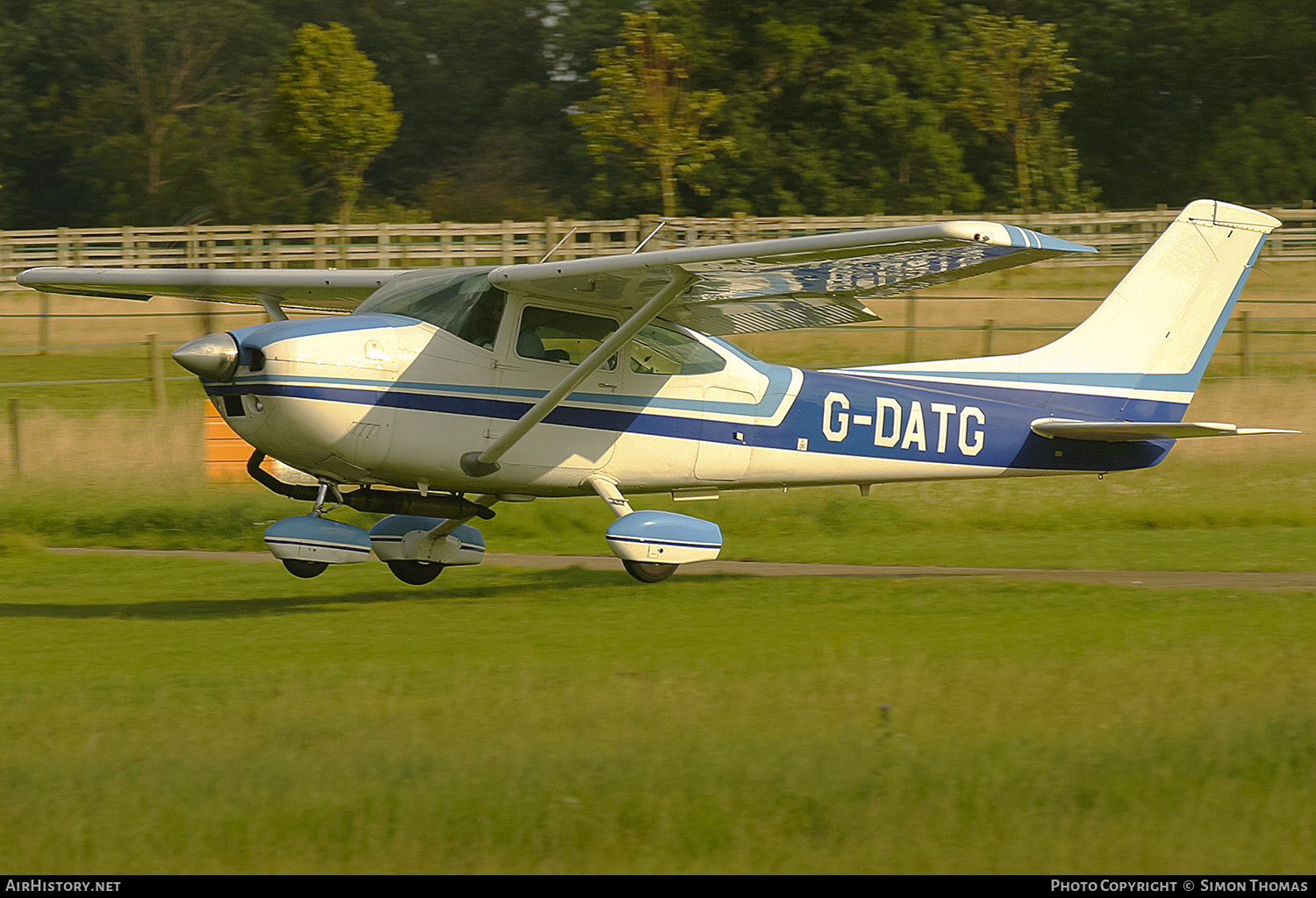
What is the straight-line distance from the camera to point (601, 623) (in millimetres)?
9766

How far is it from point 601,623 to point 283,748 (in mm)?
3853

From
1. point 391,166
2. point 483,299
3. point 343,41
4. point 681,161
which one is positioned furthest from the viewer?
point 391,166

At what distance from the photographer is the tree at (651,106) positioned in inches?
1730

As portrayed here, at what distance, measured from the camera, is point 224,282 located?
1198 centimetres

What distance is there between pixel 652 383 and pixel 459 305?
64.8 inches

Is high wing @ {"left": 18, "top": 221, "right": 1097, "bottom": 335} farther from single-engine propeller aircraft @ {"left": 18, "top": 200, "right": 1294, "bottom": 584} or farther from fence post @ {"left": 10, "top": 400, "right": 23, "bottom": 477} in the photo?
fence post @ {"left": 10, "top": 400, "right": 23, "bottom": 477}

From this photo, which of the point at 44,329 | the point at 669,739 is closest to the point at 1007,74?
the point at 44,329

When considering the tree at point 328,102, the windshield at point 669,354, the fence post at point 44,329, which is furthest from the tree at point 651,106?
the windshield at point 669,354

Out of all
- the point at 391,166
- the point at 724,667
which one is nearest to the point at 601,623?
the point at 724,667

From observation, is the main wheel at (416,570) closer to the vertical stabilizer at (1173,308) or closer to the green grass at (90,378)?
the vertical stabilizer at (1173,308)

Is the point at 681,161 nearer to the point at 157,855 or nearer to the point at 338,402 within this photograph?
the point at 338,402

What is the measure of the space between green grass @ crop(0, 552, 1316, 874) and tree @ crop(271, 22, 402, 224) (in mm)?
35148

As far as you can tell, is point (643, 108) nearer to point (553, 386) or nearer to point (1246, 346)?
point (1246, 346)

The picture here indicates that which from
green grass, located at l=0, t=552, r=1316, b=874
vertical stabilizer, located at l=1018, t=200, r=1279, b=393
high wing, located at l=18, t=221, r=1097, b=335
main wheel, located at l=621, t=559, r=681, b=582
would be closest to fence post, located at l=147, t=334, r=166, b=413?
high wing, located at l=18, t=221, r=1097, b=335
